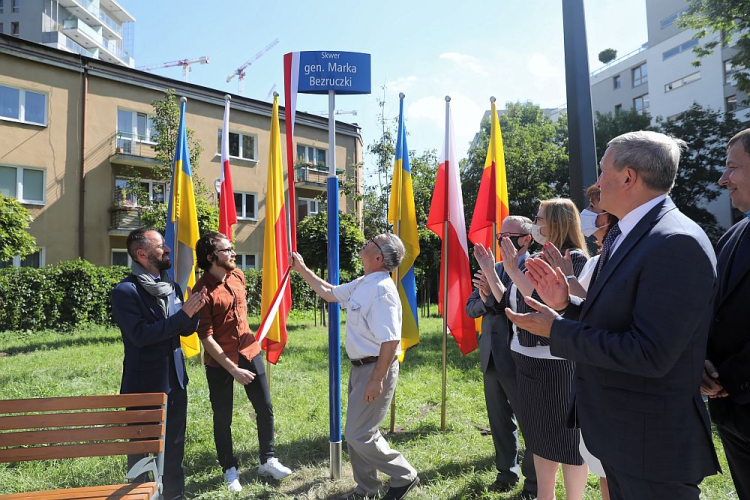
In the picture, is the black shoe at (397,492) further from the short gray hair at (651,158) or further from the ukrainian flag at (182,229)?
the ukrainian flag at (182,229)

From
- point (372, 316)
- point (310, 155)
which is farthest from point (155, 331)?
point (310, 155)

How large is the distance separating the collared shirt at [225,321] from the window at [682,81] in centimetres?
3836

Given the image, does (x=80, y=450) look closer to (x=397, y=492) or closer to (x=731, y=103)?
(x=397, y=492)

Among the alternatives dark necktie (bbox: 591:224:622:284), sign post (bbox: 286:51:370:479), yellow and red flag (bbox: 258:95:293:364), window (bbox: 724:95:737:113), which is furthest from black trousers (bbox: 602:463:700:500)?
window (bbox: 724:95:737:113)

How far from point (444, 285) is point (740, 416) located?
384 centimetres

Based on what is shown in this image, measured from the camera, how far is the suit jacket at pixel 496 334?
397cm

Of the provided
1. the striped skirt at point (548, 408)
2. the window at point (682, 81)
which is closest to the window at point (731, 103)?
the window at point (682, 81)

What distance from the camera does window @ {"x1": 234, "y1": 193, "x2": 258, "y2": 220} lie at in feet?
76.0

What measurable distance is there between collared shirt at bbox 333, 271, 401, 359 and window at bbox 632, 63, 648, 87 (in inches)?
1720

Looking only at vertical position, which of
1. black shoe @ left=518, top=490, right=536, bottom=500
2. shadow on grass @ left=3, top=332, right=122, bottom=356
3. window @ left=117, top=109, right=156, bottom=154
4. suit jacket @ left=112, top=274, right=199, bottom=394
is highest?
window @ left=117, top=109, right=156, bottom=154

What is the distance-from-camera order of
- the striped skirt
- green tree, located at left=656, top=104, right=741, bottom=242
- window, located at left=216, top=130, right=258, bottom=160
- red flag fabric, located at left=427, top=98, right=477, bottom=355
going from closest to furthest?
the striped skirt
red flag fabric, located at left=427, top=98, right=477, bottom=355
window, located at left=216, top=130, right=258, bottom=160
green tree, located at left=656, top=104, right=741, bottom=242

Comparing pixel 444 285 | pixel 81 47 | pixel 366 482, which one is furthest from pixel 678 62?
pixel 81 47

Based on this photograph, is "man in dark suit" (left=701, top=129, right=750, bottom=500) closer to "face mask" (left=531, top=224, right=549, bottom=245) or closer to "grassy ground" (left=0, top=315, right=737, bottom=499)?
"face mask" (left=531, top=224, right=549, bottom=245)

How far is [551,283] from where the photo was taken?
7.07ft
